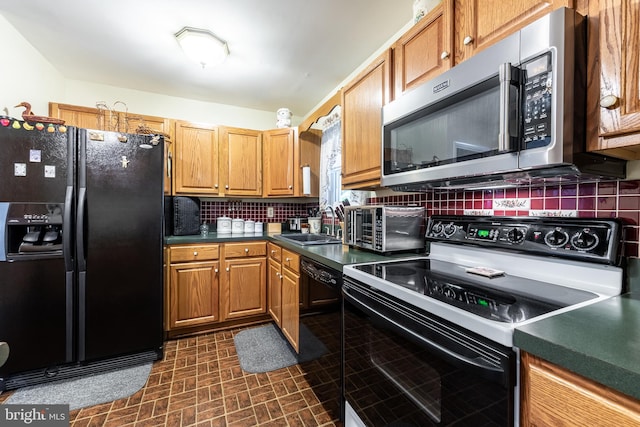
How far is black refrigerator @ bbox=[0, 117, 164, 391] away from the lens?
1.70 m

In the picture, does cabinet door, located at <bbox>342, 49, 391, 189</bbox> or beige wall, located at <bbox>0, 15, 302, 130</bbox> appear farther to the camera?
beige wall, located at <bbox>0, 15, 302, 130</bbox>

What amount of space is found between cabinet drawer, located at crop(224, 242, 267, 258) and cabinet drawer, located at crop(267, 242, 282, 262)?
0.08m

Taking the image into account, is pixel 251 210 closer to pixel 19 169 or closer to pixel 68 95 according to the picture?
pixel 19 169

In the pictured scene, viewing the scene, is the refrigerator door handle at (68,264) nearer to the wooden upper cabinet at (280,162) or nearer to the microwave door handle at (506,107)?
the wooden upper cabinet at (280,162)

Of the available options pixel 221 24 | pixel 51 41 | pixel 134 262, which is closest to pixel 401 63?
pixel 221 24

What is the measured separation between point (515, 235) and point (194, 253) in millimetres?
2342

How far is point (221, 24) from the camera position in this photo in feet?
6.01

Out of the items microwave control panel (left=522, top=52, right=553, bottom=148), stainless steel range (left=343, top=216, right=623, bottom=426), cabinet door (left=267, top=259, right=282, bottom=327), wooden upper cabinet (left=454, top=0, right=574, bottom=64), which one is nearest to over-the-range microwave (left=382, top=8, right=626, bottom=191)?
microwave control panel (left=522, top=52, right=553, bottom=148)

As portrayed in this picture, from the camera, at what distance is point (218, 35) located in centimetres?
195

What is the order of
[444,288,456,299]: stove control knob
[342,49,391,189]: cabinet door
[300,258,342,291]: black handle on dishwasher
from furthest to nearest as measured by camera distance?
[342,49,391,189]: cabinet door
[300,258,342,291]: black handle on dishwasher
[444,288,456,299]: stove control knob

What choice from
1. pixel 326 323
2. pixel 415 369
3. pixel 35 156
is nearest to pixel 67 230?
pixel 35 156

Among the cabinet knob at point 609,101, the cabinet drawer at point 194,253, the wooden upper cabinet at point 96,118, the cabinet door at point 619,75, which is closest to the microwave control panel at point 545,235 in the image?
the cabinet door at point 619,75

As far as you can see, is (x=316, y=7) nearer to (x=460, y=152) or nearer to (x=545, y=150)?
(x=460, y=152)

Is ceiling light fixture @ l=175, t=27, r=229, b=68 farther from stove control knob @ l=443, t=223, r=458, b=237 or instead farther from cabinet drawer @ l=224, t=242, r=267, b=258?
stove control knob @ l=443, t=223, r=458, b=237
